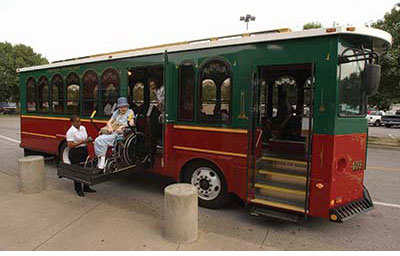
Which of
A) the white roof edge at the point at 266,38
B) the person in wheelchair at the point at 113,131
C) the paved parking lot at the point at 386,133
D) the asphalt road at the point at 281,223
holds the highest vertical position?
the white roof edge at the point at 266,38

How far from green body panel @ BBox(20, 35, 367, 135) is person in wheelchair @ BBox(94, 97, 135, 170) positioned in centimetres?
92

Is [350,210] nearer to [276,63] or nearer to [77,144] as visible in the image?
[276,63]

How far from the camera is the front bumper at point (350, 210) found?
3945mm

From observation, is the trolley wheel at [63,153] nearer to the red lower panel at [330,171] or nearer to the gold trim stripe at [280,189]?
the gold trim stripe at [280,189]

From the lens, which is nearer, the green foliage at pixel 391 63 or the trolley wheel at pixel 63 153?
the trolley wheel at pixel 63 153

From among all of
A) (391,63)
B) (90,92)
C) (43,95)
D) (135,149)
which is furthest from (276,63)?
(391,63)

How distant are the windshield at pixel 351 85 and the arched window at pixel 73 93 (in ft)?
19.7

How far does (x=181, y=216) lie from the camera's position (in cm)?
370

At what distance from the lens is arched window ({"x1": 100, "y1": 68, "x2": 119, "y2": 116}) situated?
6.43m

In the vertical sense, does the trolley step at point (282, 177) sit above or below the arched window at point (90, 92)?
below

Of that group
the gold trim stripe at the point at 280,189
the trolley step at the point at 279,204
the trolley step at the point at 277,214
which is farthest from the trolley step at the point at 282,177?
the trolley step at the point at 277,214

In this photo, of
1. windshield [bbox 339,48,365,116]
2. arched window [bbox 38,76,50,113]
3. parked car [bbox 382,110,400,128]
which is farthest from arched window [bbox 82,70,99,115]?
parked car [bbox 382,110,400,128]

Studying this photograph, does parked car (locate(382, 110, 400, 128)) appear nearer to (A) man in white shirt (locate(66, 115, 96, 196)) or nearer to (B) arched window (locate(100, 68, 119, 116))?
(B) arched window (locate(100, 68, 119, 116))

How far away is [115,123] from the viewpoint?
5750 mm
